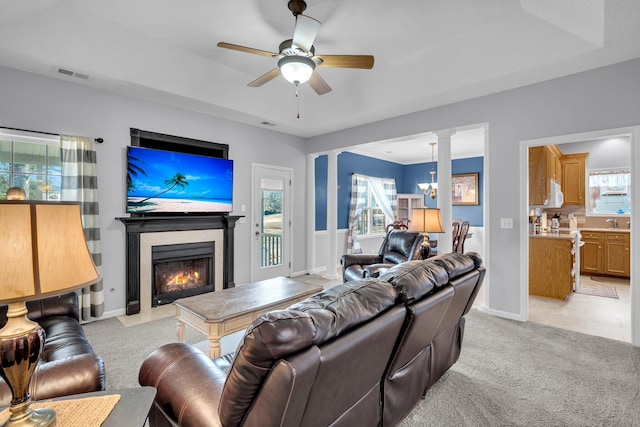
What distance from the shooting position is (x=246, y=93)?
4543 mm

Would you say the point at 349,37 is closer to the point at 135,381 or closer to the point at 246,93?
the point at 246,93

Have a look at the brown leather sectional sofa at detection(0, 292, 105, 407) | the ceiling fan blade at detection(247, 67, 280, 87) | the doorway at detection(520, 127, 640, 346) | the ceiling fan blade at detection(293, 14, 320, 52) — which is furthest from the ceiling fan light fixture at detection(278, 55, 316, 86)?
the doorway at detection(520, 127, 640, 346)

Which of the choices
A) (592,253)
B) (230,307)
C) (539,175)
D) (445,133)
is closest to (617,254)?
(592,253)

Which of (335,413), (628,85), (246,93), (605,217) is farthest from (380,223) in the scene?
(335,413)

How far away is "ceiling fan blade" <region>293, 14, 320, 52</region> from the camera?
237 centimetres

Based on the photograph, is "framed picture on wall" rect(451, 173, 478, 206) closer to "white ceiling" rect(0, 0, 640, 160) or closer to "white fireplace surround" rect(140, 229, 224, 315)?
"white ceiling" rect(0, 0, 640, 160)

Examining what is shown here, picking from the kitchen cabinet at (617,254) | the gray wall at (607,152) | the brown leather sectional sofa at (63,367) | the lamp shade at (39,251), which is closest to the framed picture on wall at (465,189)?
the gray wall at (607,152)

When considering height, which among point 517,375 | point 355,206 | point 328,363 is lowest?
point 517,375

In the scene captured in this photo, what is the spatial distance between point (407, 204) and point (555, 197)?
3819mm

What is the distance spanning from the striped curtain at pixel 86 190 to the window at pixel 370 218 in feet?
17.4

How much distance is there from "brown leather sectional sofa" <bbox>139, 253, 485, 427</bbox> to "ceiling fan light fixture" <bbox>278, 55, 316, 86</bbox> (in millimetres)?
1907

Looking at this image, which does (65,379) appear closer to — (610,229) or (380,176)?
(380,176)

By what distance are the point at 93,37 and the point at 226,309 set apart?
10.1 feet

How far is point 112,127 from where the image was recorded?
3777 millimetres
